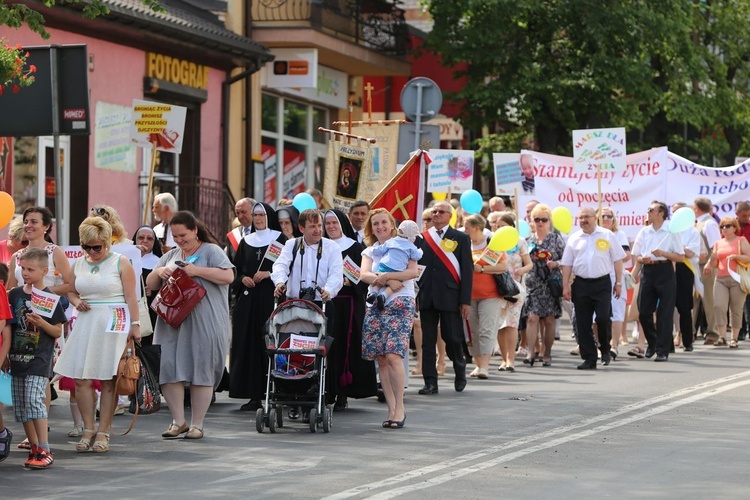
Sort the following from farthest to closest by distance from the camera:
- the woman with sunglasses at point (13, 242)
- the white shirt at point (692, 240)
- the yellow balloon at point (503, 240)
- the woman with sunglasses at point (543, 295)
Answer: the white shirt at point (692, 240), the woman with sunglasses at point (543, 295), the yellow balloon at point (503, 240), the woman with sunglasses at point (13, 242)

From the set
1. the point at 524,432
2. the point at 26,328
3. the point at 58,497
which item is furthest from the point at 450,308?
the point at 58,497

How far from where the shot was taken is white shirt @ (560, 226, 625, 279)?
18312 millimetres

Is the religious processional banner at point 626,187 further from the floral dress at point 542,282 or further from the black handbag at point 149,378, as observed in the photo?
the black handbag at point 149,378

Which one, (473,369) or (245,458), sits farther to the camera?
(473,369)

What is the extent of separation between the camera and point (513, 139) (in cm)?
3628

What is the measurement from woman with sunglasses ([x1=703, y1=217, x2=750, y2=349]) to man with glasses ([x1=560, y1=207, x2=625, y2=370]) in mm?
4237

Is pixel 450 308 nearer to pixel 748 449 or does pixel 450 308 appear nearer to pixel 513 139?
pixel 748 449

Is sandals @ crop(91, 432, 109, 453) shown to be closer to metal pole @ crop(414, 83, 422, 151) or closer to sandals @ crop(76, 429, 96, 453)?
sandals @ crop(76, 429, 96, 453)

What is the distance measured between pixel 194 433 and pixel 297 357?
1.07 metres

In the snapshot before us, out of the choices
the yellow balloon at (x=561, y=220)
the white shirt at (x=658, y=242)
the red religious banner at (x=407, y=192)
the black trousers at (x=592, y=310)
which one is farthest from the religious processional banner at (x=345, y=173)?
the yellow balloon at (x=561, y=220)

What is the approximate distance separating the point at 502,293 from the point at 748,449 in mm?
6342

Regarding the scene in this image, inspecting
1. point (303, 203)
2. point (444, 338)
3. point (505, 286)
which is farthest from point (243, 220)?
point (505, 286)

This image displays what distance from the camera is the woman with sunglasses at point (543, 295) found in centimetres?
1881

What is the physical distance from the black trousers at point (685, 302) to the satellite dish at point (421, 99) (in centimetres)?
401
